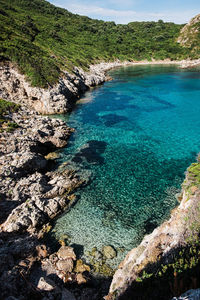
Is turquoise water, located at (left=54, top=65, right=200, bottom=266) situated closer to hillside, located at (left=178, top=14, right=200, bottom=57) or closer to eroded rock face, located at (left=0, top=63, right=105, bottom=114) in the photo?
eroded rock face, located at (left=0, top=63, right=105, bottom=114)

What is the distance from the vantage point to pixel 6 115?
34.4m

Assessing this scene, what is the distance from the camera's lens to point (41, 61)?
54844 mm

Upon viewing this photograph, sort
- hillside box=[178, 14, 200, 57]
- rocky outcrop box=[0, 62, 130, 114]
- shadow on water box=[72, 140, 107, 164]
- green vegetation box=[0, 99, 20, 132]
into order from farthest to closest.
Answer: hillside box=[178, 14, 200, 57], rocky outcrop box=[0, 62, 130, 114], green vegetation box=[0, 99, 20, 132], shadow on water box=[72, 140, 107, 164]

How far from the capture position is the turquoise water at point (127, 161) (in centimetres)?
1703

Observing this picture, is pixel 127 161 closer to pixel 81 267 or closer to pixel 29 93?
pixel 81 267

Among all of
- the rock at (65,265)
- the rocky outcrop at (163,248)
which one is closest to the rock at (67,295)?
the rock at (65,265)

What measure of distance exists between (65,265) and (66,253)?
1020 millimetres

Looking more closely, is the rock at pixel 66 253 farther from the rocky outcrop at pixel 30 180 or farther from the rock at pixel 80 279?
the rocky outcrop at pixel 30 180

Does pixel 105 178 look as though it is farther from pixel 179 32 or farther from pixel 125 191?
pixel 179 32

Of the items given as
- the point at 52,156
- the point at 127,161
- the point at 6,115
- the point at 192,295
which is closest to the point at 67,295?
the point at 192,295

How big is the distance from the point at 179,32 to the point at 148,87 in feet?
453

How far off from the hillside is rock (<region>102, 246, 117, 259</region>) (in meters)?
146

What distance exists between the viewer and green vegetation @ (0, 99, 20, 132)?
3028 centimetres

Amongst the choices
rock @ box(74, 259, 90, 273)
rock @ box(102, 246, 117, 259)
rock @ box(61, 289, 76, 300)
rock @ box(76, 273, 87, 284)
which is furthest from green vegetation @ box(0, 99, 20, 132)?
rock @ box(61, 289, 76, 300)
